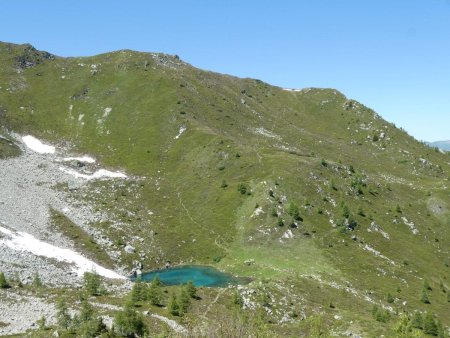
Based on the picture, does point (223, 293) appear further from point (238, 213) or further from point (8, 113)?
point (8, 113)

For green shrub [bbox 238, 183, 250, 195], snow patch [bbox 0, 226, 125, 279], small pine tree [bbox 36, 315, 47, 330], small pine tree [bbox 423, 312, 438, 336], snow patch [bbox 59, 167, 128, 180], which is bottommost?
small pine tree [bbox 423, 312, 438, 336]

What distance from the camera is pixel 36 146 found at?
427 ft

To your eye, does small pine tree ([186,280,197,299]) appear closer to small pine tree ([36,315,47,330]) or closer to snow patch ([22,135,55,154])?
small pine tree ([36,315,47,330])

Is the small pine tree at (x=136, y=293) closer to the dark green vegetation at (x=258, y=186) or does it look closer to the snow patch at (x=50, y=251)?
the dark green vegetation at (x=258, y=186)

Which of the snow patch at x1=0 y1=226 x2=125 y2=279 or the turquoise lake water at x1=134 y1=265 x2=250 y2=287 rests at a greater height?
the snow patch at x1=0 y1=226 x2=125 y2=279

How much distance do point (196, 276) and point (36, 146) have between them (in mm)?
78559

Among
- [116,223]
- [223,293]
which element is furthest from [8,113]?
[223,293]

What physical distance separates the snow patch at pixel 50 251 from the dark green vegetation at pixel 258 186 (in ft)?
26.8

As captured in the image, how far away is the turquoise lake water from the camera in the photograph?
2849 inches

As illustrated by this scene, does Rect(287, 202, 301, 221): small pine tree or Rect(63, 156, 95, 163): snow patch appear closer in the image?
Rect(287, 202, 301, 221): small pine tree

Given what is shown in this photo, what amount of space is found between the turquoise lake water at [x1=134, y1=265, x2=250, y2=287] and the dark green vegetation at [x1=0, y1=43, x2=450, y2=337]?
2.90 metres

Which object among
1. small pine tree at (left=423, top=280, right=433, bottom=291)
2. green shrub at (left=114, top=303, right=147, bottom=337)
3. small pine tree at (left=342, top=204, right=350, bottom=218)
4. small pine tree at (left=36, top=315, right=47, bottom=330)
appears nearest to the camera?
green shrub at (left=114, top=303, right=147, bottom=337)

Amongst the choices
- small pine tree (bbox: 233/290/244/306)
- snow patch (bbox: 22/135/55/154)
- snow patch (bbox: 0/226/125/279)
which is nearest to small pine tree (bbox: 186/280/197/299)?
small pine tree (bbox: 233/290/244/306)

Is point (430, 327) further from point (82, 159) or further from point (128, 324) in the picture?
point (82, 159)
